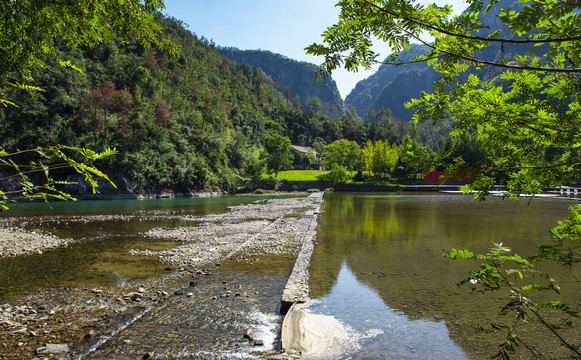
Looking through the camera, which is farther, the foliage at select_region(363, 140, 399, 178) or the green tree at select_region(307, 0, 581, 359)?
the foliage at select_region(363, 140, 399, 178)

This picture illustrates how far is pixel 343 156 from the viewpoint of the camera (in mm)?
95562

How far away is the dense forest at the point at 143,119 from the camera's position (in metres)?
55.9

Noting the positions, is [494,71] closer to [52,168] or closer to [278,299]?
[52,168]

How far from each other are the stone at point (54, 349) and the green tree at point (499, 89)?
6660 mm

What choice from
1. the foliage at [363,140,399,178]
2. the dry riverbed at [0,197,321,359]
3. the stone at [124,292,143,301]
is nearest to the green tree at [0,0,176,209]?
the dry riverbed at [0,197,321,359]

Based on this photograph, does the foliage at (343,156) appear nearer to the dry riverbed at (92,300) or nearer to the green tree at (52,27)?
the dry riverbed at (92,300)

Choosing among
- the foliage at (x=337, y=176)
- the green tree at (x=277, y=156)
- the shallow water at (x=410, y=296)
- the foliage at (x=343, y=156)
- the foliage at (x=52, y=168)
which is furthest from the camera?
the foliage at (x=343, y=156)

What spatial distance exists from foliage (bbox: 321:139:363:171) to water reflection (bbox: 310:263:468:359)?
279 feet

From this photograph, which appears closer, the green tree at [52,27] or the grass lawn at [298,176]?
the green tree at [52,27]

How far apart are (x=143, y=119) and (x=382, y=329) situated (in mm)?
66694

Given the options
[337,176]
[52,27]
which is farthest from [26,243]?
[337,176]

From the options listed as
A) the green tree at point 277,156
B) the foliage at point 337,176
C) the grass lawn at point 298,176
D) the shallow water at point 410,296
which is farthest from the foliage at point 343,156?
the shallow water at point 410,296

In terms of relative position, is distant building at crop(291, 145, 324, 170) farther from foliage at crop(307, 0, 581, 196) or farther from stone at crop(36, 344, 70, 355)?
foliage at crop(307, 0, 581, 196)

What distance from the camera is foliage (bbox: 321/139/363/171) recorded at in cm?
9412
